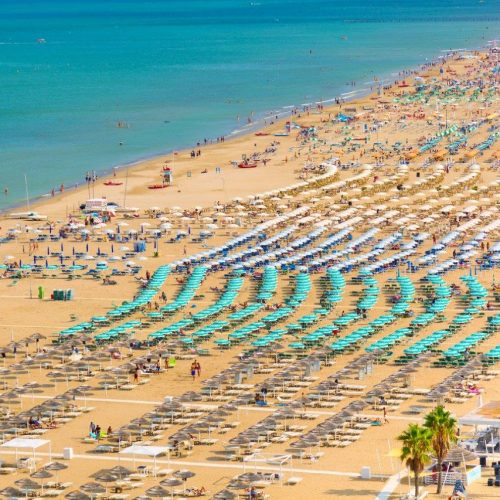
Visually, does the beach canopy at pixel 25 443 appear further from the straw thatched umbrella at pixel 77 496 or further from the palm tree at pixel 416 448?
the palm tree at pixel 416 448

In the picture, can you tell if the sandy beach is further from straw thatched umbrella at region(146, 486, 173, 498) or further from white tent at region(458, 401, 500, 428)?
white tent at region(458, 401, 500, 428)

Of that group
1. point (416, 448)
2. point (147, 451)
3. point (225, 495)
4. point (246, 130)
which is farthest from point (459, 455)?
point (246, 130)

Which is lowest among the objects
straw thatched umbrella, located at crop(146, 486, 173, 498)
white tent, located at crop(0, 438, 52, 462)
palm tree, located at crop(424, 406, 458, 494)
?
straw thatched umbrella, located at crop(146, 486, 173, 498)

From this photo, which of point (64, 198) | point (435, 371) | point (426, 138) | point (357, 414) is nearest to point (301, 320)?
point (435, 371)

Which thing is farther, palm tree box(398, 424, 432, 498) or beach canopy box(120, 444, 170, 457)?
beach canopy box(120, 444, 170, 457)

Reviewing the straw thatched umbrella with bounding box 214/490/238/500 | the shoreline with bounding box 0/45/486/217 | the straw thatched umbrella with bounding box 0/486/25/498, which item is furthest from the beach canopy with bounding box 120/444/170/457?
the shoreline with bounding box 0/45/486/217

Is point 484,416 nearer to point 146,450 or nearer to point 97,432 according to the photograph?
point 146,450

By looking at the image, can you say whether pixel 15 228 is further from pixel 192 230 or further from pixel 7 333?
pixel 7 333
